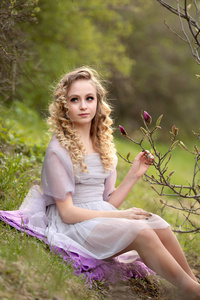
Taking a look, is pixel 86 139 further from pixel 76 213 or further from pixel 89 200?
pixel 76 213

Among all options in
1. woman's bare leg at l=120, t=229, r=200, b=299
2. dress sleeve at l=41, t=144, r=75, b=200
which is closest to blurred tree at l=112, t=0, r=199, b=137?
dress sleeve at l=41, t=144, r=75, b=200

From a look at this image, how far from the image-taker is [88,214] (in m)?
3.12

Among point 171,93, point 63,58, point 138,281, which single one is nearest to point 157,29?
point 171,93

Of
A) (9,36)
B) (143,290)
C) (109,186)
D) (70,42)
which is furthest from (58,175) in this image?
(70,42)

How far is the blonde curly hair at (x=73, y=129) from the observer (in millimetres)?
3322

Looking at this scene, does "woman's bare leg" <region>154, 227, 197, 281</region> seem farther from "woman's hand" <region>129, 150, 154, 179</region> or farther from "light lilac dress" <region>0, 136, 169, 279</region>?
"woman's hand" <region>129, 150, 154, 179</region>

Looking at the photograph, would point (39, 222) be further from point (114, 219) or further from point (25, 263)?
point (25, 263)

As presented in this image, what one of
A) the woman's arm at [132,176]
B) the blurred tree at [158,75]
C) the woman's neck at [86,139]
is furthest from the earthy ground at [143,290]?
the blurred tree at [158,75]

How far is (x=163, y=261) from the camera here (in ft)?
9.39

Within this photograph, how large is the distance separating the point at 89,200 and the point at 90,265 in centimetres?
53

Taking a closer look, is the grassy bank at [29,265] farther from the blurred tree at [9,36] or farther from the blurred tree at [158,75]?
the blurred tree at [158,75]

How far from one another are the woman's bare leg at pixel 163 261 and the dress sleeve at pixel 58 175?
627mm

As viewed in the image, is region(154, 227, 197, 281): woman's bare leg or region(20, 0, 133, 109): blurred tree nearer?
region(154, 227, 197, 281): woman's bare leg

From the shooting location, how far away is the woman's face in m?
3.36
